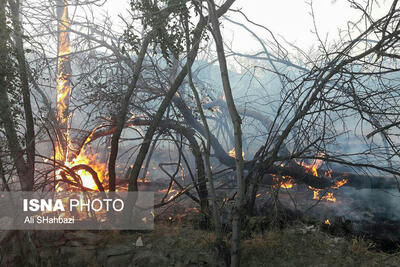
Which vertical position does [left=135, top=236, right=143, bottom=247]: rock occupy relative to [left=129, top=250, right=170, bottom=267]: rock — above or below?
above

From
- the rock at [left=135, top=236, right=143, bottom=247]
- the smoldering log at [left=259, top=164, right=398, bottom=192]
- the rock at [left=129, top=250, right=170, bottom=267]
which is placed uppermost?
the smoldering log at [left=259, top=164, right=398, bottom=192]

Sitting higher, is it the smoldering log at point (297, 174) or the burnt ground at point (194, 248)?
the smoldering log at point (297, 174)

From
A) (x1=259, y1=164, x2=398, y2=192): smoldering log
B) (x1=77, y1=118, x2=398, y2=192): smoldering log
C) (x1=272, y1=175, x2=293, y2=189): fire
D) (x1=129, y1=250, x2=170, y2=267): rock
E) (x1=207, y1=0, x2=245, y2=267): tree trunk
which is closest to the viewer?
(x1=207, y1=0, x2=245, y2=267): tree trunk

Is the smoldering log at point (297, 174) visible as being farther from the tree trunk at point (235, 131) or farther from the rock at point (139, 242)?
the tree trunk at point (235, 131)

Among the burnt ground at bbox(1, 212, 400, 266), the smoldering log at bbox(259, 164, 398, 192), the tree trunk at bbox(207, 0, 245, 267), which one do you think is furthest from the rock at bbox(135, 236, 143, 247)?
the smoldering log at bbox(259, 164, 398, 192)

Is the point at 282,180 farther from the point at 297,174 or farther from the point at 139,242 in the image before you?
the point at 139,242

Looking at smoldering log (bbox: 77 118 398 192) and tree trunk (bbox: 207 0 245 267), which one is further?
smoldering log (bbox: 77 118 398 192)

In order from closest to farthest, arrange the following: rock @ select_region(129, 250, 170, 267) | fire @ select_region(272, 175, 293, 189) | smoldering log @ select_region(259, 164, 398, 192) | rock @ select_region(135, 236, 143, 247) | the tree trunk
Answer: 1. the tree trunk
2. fire @ select_region(272, 175, 293, 189)
3. rock @ select_region(129, 250, 170, 267)
4. rock @ select_region(135, 236, 143, 247)
5. smoldering log @ select_region(259, 164, 398, 192)

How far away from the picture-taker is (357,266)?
4.35 metres

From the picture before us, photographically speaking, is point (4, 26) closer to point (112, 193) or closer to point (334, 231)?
point (112, 193)

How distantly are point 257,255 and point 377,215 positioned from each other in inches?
173

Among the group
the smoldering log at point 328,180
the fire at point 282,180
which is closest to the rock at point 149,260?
the fire at point 282,180

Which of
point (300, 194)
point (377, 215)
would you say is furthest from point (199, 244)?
point (300, 194)

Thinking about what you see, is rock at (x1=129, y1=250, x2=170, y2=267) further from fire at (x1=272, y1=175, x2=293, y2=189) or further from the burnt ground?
fire at (x1=272, y1=175, x2=293, y2=189)
